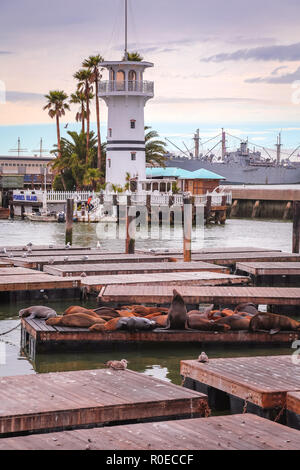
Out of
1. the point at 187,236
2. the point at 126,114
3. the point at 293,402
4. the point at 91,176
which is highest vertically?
the point at 126,114

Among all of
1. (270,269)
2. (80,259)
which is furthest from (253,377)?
(80,259)

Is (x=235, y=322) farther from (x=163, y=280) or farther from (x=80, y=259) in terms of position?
(x=80, y=259)

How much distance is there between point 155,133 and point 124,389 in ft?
179

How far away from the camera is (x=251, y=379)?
8.69m

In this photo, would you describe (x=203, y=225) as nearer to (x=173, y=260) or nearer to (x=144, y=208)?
(x=144, y=208)

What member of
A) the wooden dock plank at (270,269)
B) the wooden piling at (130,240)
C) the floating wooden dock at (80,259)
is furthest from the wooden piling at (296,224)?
the wooden piling at (130,240)

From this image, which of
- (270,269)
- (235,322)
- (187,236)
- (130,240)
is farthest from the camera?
(130,240)

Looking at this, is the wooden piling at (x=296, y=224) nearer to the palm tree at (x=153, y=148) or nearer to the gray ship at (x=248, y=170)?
the palm tree at (x=153, y=148)

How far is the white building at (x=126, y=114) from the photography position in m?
51.2

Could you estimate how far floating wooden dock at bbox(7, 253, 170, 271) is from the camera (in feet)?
64.6

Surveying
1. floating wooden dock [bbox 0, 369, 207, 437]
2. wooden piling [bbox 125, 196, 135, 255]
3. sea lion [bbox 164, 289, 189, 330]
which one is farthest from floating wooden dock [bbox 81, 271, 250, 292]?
floating wooden dock [bbox 0, 369, 207, 437]

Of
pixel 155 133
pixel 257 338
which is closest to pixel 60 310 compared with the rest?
pixel 257 338

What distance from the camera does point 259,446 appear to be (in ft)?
21.8

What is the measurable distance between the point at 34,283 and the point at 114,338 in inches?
179
